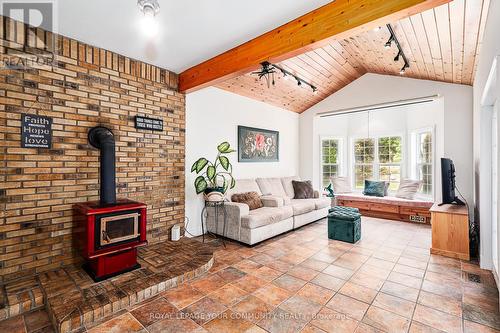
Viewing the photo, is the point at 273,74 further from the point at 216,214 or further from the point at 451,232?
the point at 451,232

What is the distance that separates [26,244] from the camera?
8.15ft

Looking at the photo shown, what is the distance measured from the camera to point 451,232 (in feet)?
11.0

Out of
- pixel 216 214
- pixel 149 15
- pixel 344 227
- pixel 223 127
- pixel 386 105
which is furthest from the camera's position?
pixel 386 105

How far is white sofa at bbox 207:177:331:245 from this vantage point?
3721 millimetres

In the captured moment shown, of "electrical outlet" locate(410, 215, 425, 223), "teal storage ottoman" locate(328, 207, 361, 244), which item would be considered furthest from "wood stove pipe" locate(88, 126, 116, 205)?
"electrical outlet" locate(410, 215, 425, 223)

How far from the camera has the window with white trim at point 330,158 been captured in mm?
6969

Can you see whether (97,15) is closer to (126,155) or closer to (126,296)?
(126,155)

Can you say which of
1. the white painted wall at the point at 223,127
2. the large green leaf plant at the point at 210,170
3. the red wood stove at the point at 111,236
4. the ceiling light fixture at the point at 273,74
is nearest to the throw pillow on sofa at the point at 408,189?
the white painted wall at the point at 223,127

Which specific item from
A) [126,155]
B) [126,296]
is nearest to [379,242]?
[126,296]

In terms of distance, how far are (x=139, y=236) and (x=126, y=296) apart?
0.67 meters

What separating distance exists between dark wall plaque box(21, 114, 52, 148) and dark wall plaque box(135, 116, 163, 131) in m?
0.95

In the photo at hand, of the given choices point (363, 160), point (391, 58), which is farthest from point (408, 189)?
point (391, 58)
